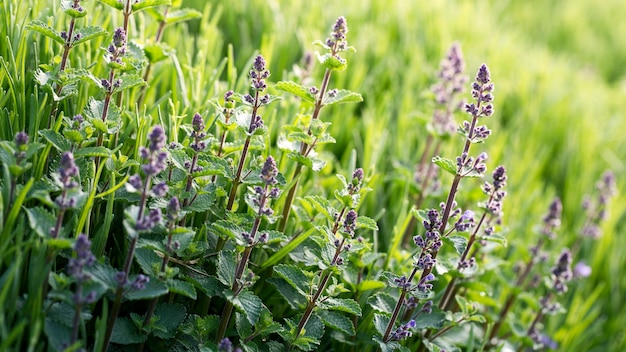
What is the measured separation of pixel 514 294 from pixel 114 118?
A: 1.98 meters

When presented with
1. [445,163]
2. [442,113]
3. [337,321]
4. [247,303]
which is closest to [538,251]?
[442,113]

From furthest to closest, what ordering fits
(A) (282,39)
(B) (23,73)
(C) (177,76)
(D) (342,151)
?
(A) (282,39)
(D) (342,151)
(C) (177,76)
(B) (23,73)

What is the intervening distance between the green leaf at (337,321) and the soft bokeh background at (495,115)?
2.01 ft

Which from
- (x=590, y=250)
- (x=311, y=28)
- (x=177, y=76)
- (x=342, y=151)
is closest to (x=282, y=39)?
(x=311, y=28)

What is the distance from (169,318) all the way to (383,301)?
0.74 m

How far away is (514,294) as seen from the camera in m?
2.89

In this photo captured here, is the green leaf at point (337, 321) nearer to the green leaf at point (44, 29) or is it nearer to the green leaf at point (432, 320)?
the green leaf at point (432, 320)

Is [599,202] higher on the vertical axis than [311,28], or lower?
lower

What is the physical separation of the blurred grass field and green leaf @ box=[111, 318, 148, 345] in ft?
2.58

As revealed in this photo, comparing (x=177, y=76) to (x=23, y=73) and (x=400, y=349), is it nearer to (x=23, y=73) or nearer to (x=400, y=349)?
(x=23, y=73)

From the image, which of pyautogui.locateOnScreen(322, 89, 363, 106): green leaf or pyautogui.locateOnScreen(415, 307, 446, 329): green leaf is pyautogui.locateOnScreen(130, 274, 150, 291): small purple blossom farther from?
pyautogui.locateOnScreen(415, 307, 446, 329): green leaf

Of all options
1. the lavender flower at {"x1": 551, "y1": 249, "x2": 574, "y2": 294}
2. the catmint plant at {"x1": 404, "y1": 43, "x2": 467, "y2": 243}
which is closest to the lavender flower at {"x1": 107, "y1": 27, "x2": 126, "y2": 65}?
the catmint plant at {"x1": 404, "y1": 43, "x2": 467, "y2": 243}

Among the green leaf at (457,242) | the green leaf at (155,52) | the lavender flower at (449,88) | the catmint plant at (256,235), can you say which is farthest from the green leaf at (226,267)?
the lavender flower at (449,88)

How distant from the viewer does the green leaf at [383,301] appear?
208 cm
